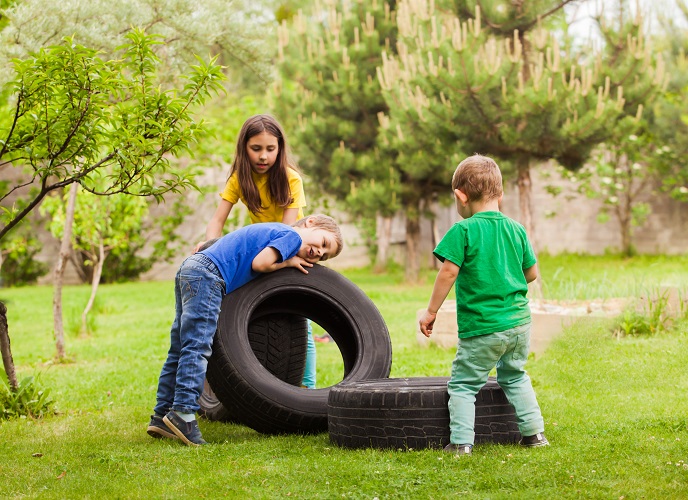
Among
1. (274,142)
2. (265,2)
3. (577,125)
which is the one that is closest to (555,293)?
(577,125)

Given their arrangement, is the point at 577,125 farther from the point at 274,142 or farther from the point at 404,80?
the point at 274,142

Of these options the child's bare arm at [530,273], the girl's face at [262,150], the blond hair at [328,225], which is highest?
the girl's face at [262,150]

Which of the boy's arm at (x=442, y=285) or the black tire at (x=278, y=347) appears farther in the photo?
the black tire at (x=278, y=347)

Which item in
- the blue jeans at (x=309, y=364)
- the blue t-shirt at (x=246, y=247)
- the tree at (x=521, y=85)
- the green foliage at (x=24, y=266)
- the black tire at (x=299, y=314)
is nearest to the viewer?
the black tire at (x=299, y=314)

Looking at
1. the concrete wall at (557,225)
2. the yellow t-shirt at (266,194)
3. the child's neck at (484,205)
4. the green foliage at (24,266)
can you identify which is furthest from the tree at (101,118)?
the green foliage at (24,266)

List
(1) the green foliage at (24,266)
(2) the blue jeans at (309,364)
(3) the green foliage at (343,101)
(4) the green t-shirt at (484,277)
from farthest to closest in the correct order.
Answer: (1) the green foliage at (24,266), (3) the green foliage at (343,101), (2) the blue jeans at (309,364), (4) the green t-shirt at (484,277)

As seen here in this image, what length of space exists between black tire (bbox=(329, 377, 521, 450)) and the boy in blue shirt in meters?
0.74

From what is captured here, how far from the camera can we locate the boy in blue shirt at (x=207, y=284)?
439 centimetres

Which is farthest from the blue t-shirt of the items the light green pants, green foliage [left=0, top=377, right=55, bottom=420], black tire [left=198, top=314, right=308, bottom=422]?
green foliage [left=0, top=377, right=55, bottom=420]

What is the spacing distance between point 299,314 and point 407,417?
126 centimetres

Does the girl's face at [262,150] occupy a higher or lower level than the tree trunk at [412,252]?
higher

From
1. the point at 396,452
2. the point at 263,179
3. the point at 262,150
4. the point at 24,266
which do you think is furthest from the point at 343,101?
the point at 396,452

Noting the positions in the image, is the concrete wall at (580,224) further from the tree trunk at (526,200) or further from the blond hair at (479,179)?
the blond hair at (479,179)

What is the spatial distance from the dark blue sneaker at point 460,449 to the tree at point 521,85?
684 centimetres
